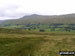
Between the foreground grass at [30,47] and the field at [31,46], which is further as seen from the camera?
the field at [31,46]

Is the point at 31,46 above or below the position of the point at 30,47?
below

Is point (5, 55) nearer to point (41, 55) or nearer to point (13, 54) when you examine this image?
point (13, 54)

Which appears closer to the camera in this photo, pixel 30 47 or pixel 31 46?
pixel 30 47

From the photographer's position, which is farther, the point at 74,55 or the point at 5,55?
the point at 74,55


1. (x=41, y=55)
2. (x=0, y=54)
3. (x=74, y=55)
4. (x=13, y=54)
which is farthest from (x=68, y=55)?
(x=0, y=54)

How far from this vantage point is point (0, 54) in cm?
2988

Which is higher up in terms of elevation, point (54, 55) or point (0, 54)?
point (0, 54)

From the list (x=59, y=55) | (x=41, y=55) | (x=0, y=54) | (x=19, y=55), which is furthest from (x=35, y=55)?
(x=0, y=54)

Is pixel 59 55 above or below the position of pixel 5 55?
below

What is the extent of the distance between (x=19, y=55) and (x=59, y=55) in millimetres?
10235

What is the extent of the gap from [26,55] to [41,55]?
3915 millimetres

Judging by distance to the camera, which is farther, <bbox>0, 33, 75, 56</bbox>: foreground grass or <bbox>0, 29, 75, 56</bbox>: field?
<bbox>0, 29, 75, 56</bbox>: field

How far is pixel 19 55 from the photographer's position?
30.5m

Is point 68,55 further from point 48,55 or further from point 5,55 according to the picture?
point 5,55
